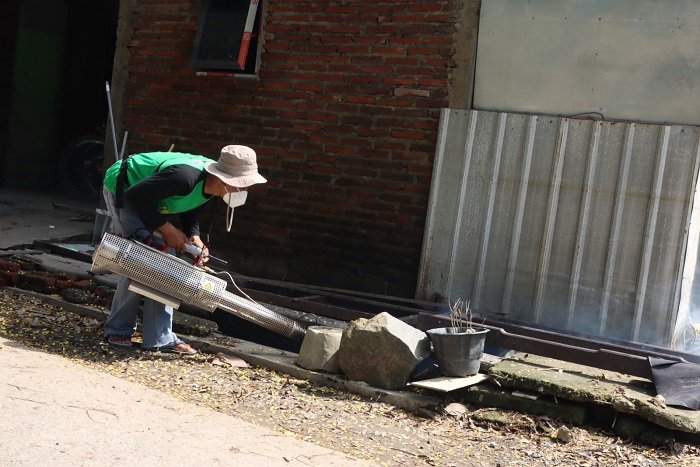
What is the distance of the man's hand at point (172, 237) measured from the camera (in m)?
5.65

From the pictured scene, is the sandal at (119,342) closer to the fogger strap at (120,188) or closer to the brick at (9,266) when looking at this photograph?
the fogger strap at (120,188)

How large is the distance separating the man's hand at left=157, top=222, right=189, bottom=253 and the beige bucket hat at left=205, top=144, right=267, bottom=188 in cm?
51

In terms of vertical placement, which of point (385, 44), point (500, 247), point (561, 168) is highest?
point (385, 44)

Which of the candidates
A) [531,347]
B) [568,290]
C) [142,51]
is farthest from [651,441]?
[142,51]

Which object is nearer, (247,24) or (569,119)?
(569,119)

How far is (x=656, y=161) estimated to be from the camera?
6.34 m

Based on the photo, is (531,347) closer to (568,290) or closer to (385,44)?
(568,290)

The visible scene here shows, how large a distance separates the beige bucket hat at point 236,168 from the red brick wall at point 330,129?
2.17 meters

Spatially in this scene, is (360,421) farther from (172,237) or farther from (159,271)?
(172,237)

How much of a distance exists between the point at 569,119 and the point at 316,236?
2.69m

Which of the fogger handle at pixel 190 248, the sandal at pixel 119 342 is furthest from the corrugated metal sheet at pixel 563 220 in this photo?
the sandal at pixel 119 342

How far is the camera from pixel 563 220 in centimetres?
671

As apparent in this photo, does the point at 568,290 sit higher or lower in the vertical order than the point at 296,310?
higher

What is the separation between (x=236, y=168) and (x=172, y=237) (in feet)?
2.26
